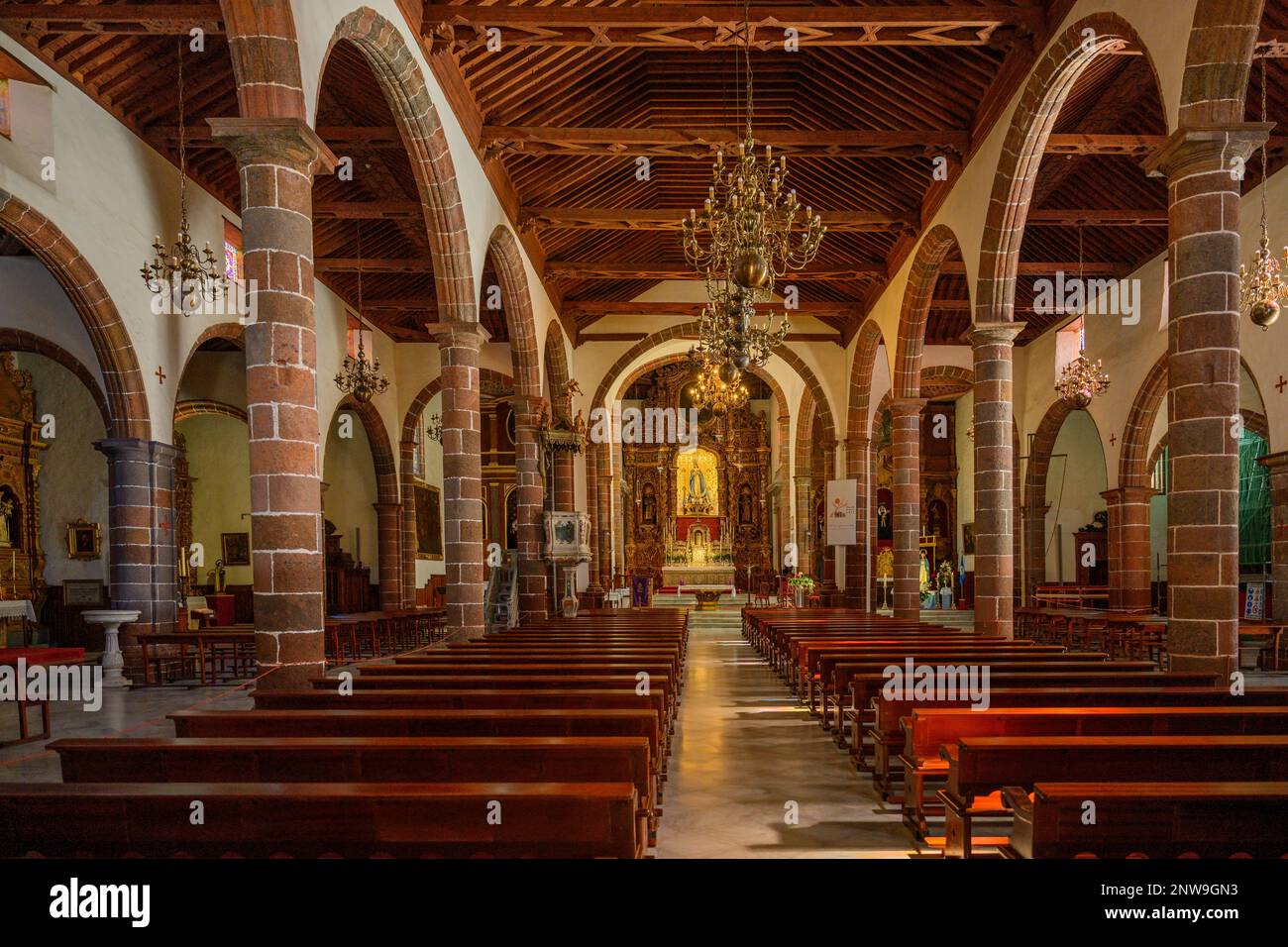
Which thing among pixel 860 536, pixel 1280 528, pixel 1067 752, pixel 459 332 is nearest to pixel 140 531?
pixel 459 332

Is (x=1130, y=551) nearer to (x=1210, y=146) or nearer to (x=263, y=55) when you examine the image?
(x=1210, y=146)

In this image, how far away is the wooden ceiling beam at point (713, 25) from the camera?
30.2 ft

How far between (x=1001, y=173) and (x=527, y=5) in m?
5.70

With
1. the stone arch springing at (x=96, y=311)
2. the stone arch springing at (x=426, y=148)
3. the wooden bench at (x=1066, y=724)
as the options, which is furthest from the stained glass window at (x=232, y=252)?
the wooden bench at (x=1066, y=724)

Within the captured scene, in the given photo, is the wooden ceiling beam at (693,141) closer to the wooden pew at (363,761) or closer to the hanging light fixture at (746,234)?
the hanging light fixture at (746,234)

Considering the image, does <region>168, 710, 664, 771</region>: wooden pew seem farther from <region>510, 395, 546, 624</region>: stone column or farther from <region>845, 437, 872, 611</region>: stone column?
<region>845, 437, 872, 611</region>: stone column

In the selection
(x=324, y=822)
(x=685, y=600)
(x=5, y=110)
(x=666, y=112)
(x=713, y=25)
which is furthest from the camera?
(x=685, y=600)

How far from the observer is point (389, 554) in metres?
20.6

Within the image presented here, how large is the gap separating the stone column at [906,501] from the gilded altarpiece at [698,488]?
1278 centimetres

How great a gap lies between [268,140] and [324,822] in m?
4.80

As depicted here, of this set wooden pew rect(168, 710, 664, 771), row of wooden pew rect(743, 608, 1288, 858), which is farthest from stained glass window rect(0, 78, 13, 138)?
row of wooden pew rect(743, 608, 1288, 858)

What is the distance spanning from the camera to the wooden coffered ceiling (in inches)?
369

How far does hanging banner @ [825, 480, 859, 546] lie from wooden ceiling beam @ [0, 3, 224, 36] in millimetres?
Answer: 13096
